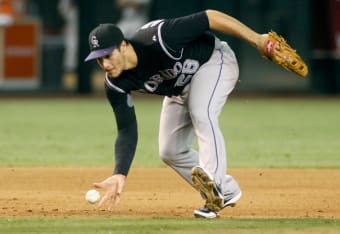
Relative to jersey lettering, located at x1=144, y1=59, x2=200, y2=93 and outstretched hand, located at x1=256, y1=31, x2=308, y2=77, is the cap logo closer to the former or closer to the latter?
jersey lettering, located at x1=144, y1=59, x2=200, y2=93

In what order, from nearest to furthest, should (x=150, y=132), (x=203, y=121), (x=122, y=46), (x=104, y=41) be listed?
1. (x=104, y=41)
2. (x=122, y=46)
3. (x=203, y=121)
4. (x=150, y=132)

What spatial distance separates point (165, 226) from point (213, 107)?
0.94 m

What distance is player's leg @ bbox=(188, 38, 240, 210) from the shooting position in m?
7.64

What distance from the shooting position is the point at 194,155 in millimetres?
8203

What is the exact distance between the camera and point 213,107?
25.4 ft

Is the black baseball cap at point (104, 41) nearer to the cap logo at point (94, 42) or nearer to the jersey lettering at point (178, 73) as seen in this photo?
the cap logo at point (94, 42)

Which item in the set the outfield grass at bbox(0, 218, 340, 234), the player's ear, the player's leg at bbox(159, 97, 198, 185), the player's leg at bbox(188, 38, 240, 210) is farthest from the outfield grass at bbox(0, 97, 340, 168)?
the player's ear

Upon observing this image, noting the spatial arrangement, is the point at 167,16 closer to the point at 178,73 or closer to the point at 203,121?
the point at 178,73

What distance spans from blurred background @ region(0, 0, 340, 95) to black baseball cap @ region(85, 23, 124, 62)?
13.6 meters

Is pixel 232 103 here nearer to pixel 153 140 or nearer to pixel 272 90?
pixel 272 90

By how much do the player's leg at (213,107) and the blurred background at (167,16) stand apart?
43.1 feet

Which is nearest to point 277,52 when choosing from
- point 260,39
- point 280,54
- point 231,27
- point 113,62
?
point 280,54

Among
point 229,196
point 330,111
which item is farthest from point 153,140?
point 229,196

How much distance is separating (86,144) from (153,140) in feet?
3.06
